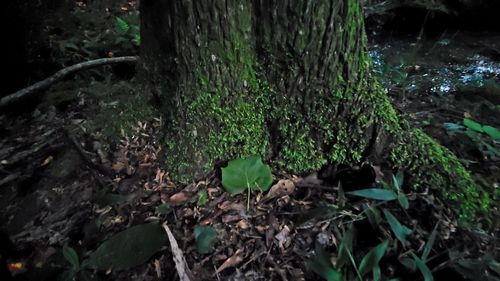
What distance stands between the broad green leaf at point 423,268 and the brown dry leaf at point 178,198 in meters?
1.26

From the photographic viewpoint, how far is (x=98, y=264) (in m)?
1.80

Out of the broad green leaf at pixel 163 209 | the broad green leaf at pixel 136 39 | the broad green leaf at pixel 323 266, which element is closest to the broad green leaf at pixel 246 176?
the broad green leaf at pixel 163 209

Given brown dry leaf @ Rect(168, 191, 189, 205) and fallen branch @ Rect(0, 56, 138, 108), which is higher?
fallen branch @ Rect(0, 56, 138, 108)

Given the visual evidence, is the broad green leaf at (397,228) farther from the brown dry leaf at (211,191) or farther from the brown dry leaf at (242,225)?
the brown dry leaf at (211,191)

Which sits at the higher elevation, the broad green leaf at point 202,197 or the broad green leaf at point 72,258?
the broad green leaf at point 202,197

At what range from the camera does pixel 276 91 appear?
2.09 m

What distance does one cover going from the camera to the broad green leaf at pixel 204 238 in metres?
1.84

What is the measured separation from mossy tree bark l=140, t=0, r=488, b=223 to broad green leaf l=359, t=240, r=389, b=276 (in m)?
0.60

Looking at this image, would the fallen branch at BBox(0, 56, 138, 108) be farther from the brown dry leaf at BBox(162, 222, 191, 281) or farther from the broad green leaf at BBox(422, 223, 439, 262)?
the broad green leaf at BBox(422, 223, 439, 262)

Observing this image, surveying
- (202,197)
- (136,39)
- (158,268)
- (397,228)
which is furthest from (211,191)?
(136,39)

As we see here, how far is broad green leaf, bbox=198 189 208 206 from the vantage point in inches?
81.3

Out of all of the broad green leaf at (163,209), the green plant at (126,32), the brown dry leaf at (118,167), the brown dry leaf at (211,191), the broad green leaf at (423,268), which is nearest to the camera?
the broad green leaf at (423,268)

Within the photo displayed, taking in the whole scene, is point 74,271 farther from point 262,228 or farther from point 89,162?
point 262,228

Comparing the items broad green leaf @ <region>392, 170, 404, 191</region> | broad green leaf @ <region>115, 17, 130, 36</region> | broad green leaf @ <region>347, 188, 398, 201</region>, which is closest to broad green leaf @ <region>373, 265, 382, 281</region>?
broad green leaf @ <region>347, 188, 398, 201</region>
